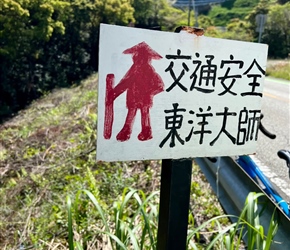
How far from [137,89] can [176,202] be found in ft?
1.64

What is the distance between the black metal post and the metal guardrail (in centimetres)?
60

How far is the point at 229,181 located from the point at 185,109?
54.8 inches

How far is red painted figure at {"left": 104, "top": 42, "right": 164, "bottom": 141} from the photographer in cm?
121

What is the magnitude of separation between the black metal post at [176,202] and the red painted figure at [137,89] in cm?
21

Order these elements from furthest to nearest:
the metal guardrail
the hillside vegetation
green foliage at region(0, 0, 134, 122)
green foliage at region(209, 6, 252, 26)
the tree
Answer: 1. green foliage at region(209, 6, 252, 26)
2. the tree
3. the hillside vegetation
4. green foliage at region(0, 0, 134, 122)
5. the metal guardrail

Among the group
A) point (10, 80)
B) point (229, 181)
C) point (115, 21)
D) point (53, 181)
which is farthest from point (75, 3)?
point (229, 181)

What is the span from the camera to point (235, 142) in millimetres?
1452

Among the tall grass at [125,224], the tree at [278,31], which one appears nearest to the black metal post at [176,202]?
the tall grass at [125,224]

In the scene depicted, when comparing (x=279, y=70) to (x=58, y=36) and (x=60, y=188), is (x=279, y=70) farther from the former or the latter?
(x=60, y=188)

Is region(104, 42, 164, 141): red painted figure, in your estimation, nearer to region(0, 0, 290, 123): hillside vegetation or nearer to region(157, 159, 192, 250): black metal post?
region(157, 159, 192, 250): black metal post

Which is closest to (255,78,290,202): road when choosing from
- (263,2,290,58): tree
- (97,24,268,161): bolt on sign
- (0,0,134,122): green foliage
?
(97,24,268,161): bolt on sign

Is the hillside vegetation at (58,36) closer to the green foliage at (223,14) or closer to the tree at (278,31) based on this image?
the tree at (278,31)

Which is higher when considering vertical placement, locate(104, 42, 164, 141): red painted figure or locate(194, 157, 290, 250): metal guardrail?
locate(104, 42, 164, 141): red painted figure

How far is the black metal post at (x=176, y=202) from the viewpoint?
136cm
